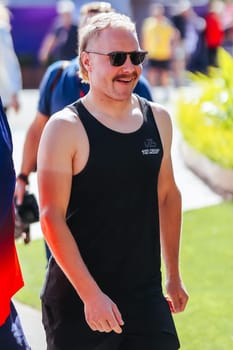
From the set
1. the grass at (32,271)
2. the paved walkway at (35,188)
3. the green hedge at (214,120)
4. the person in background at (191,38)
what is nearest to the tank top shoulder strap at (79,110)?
the paved walkway at (35,188)

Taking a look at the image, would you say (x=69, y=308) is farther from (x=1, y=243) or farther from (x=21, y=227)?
(x=21, y=227)

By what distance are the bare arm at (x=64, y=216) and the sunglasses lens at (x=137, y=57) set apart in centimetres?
33

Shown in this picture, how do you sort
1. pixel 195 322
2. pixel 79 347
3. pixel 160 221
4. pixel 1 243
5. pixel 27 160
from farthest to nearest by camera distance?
pixel 195 322
pixel 27 160
pixel 160 221
pixel 79 347
pixel 1 243

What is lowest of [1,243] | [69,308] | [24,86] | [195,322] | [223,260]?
[24,86]

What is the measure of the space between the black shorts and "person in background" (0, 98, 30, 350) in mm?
219

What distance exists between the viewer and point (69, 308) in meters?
3.32

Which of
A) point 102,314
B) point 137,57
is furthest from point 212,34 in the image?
point 102,314

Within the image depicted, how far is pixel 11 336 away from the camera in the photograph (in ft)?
10.0

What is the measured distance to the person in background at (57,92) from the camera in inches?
183

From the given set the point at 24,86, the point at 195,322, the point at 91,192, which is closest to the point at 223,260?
the point at 195,322

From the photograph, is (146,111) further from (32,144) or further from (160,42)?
(160,42)

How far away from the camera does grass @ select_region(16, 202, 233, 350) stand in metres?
5.32

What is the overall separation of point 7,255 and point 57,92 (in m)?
1.79

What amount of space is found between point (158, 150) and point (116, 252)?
15.3 inches
